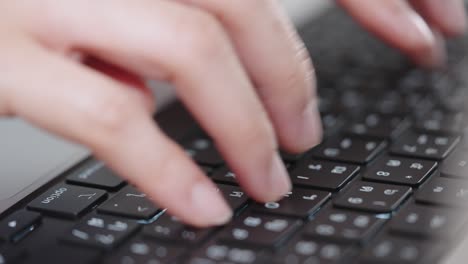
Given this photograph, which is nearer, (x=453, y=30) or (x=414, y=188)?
(x=414, y=188)

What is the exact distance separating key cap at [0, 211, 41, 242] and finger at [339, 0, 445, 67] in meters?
0.38

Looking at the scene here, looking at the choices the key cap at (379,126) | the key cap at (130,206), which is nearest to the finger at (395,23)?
the key cap at (379,126)

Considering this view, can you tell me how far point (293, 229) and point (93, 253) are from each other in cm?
12

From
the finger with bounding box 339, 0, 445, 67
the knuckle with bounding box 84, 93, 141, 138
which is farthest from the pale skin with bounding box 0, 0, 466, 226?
the finger with bounding box 339, 0, 445, 67

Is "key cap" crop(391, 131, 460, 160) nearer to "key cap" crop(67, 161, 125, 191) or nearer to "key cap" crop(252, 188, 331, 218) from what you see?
"key cap" crop(252, 188, 331, 218)

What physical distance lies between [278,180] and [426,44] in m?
0.30

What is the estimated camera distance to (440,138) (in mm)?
598

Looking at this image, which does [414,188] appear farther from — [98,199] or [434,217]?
[98,199]

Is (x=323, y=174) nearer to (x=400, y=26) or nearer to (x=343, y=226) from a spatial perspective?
(x=343, y=226)

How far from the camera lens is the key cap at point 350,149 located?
22.9 inches

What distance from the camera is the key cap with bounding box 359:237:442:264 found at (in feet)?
1.40

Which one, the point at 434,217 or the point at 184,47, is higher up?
the point at 184,47

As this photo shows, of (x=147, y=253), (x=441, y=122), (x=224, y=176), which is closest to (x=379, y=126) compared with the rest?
(x=441, y=122)

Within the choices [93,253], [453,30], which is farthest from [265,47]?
[453,30]
